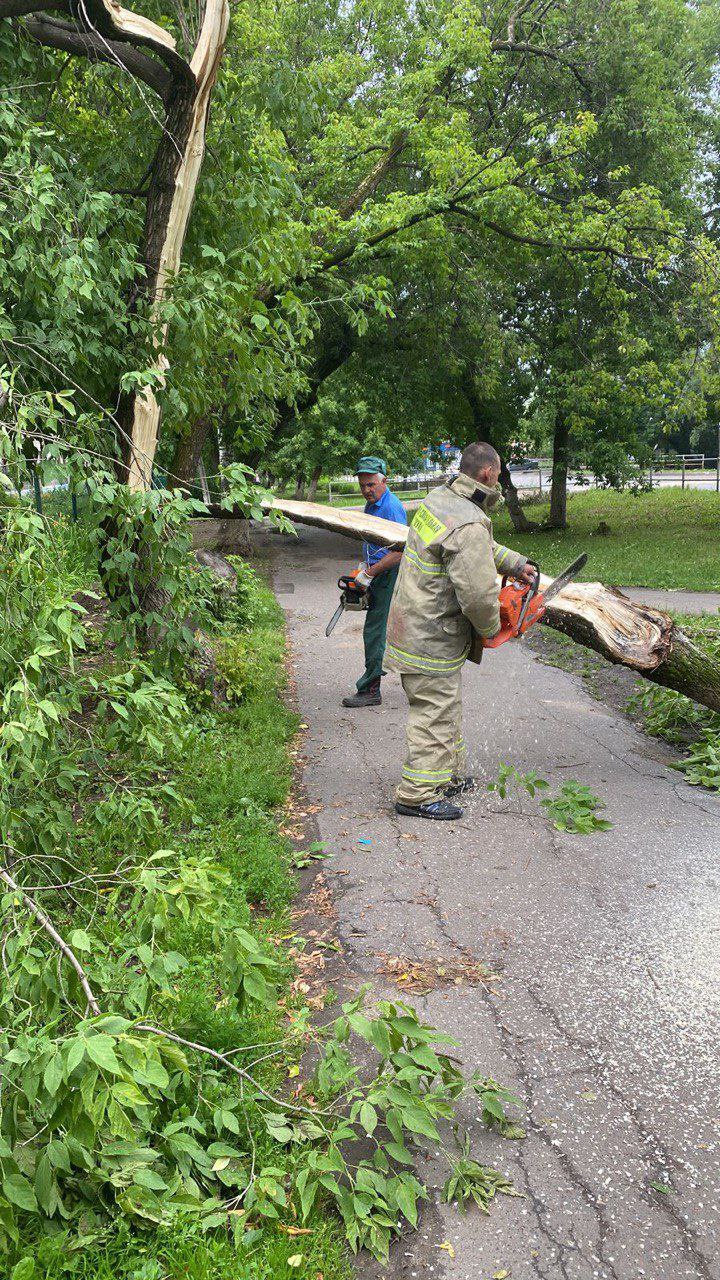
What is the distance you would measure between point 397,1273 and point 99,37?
567 cm

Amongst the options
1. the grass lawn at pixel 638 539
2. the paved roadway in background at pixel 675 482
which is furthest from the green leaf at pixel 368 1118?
the paved roadway in background at pixel 675 482

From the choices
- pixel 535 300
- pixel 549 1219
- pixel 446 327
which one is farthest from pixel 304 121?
pixel 535 300

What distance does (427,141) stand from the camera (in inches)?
476

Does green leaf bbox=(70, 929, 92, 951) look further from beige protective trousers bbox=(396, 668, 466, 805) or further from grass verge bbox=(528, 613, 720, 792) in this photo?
grass verge bbox=(528, 613, 720, 792)

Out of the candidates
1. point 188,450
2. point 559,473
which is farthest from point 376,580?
point 559,473

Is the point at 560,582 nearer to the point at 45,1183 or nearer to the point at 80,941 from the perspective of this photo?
the point at 80,941

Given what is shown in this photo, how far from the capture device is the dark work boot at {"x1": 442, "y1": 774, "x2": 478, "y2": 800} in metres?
5.51

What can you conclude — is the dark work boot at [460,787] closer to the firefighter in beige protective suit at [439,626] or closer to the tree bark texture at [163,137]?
the firefighter in beige protective suit at [439,626]

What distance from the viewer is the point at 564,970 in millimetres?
3629

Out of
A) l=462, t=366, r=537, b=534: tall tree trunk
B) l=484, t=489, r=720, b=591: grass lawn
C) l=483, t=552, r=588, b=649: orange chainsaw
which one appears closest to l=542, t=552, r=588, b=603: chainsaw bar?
l=483, t=552, r=588, b=649: orange chainsaw

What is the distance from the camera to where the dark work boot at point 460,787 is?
5508mm

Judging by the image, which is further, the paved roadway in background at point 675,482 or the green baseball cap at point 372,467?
the paved roadway in background at point 675,482

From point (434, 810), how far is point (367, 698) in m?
2.63

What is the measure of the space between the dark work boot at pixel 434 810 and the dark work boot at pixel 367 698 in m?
2.46
